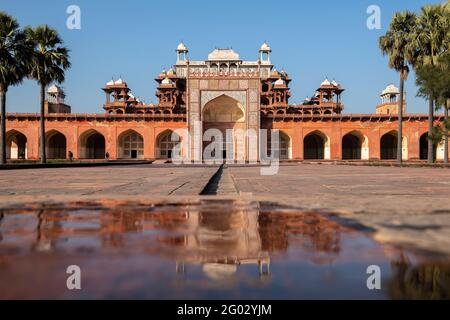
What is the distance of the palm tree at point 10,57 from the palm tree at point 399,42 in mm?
22034

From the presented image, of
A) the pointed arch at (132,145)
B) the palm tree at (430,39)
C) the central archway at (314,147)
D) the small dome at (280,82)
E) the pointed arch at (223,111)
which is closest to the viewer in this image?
the palm tree at (430,39)

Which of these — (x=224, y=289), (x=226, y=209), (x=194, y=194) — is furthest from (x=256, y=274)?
(x=194, y=194)

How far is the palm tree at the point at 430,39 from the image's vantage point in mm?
23436

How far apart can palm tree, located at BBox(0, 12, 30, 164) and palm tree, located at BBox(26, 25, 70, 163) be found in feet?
10.2

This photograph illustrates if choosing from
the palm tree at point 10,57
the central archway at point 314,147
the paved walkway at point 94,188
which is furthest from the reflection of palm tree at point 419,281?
the central archway at point 314,147

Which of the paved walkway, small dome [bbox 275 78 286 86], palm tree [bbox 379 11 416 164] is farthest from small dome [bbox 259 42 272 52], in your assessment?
the paved walkway

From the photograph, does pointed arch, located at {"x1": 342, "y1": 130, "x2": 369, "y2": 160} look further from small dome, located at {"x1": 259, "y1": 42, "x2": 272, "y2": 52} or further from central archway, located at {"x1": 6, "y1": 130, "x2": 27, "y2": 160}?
central archway, located at {"x1": 6, "y1": 130, "x2": 27, "y2": 160}

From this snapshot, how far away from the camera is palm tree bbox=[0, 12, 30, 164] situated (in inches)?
792

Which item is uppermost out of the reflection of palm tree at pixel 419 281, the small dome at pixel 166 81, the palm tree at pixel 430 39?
the small dome at pixel 166 81

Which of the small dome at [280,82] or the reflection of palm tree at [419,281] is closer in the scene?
the reflection of palm tree at [419,281]

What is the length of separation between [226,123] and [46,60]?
19.6 m

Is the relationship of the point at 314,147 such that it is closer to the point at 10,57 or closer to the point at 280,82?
the point at 280,82

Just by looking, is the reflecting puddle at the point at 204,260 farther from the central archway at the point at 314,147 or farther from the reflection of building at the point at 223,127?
the central archway at the point at 314,147
